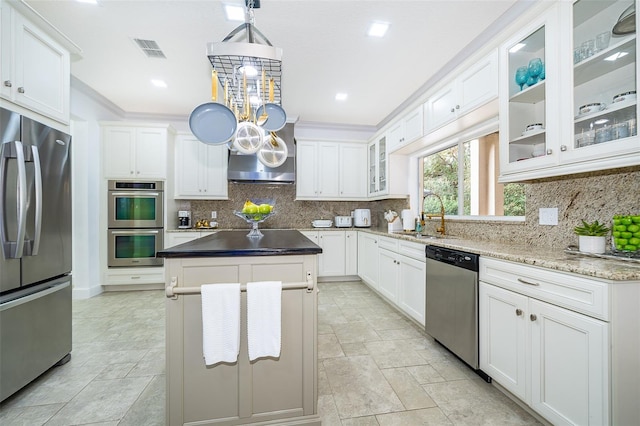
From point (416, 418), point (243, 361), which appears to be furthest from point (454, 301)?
point (243, 361)

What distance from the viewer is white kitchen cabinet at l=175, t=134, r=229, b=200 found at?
443 cm

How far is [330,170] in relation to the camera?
4820 millimetres

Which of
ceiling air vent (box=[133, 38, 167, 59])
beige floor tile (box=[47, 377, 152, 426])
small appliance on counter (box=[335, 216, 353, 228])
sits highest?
ceiling air vent (box=[133, 38, 167, 59])

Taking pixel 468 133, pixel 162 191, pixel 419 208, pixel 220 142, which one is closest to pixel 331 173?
pixel 419 208

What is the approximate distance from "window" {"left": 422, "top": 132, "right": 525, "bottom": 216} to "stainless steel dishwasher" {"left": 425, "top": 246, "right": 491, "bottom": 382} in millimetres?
814

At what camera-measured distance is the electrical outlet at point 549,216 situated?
1.98 metres

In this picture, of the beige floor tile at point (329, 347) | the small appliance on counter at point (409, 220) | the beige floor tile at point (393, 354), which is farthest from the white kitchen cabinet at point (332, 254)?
the beige floor tile at point (393, 354)

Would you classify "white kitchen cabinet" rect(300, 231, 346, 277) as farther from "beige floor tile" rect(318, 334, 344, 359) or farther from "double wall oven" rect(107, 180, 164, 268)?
"double wall oven" rect(107, 180, 164, 268)

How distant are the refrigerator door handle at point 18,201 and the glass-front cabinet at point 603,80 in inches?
128

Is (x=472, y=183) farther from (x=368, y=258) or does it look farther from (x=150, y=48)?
(x=150, y=48)

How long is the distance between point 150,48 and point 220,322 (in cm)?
290

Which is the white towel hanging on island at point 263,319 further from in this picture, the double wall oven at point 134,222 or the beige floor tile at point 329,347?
the double wall oven at point 134,222

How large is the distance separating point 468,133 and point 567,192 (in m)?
1.19

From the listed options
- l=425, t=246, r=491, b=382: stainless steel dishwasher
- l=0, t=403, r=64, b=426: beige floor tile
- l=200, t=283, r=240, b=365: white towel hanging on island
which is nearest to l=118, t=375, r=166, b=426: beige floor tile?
l=0, t=403, r=64, b=426: beige floor tile
